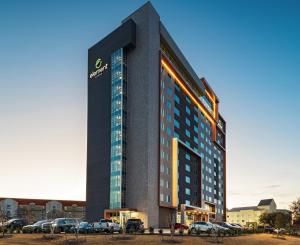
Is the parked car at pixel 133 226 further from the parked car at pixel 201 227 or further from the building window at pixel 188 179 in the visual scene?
the building window at pixel 188 179

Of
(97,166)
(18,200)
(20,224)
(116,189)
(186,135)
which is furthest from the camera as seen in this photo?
(18,200)

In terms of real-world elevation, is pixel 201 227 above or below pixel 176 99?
below

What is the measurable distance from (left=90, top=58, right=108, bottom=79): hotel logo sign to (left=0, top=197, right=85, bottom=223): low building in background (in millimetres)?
75158

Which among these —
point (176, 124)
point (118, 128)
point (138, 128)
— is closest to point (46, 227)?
point (138, 128)

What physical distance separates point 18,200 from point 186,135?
96248mm

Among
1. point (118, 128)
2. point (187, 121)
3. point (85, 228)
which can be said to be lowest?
point (85, 228)

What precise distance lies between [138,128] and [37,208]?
103 metres

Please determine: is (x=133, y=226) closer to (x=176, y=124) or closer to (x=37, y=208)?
(x=176, y=124)

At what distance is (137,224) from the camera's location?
51.4 m

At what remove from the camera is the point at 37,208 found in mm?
168750

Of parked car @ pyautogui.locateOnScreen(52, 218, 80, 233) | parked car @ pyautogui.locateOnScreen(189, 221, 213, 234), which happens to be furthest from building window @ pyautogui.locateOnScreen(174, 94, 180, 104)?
parked car @ pyautogui.locateOnScreen(52, 218, 80, 233)

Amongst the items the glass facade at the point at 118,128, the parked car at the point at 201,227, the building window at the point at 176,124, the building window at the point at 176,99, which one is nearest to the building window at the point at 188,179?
the building window at the point at 176,124

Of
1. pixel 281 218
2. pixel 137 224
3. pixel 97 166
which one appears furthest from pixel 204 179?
pixel 137 224

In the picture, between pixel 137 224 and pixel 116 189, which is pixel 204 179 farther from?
pixel 137 224
